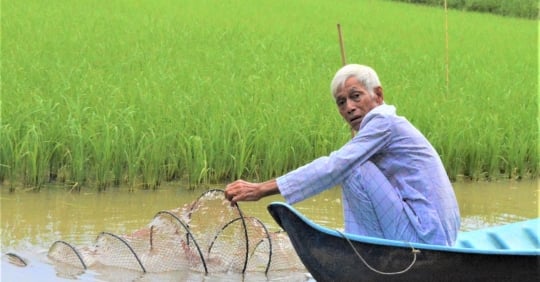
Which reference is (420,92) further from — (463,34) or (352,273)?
(463,34)

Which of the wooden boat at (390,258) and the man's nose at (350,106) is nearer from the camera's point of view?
the wooden boat at (390,258)

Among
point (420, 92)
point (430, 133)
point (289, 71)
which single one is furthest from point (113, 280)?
point (289, 71)

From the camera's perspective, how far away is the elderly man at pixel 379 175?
3.25m

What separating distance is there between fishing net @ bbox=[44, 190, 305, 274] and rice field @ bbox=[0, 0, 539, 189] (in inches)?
48.4

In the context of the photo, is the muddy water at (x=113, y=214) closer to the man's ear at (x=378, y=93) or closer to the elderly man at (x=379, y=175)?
the elderly man at (x=379, y=175)

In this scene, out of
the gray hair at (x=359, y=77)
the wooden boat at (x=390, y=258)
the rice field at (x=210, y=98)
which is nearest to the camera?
the wooden boat at (x=390, y=258)

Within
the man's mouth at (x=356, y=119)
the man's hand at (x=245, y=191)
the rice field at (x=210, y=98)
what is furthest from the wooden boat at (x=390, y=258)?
the rice field at (x=210, y=98)

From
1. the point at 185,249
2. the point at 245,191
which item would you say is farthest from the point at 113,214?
the point at 245,191

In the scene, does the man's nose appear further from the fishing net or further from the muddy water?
the muddy water

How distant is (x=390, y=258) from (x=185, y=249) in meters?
1.34

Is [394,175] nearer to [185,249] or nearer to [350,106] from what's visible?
[350,106]

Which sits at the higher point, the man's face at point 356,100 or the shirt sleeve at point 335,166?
the man's face at point 356,100

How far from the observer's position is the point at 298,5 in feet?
58.3

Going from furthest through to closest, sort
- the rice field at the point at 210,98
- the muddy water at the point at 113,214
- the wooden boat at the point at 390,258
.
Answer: the rice field at the point at 210,98 < the muddy water at the point at 113,214 < the wooden boat at the point at 390,258
